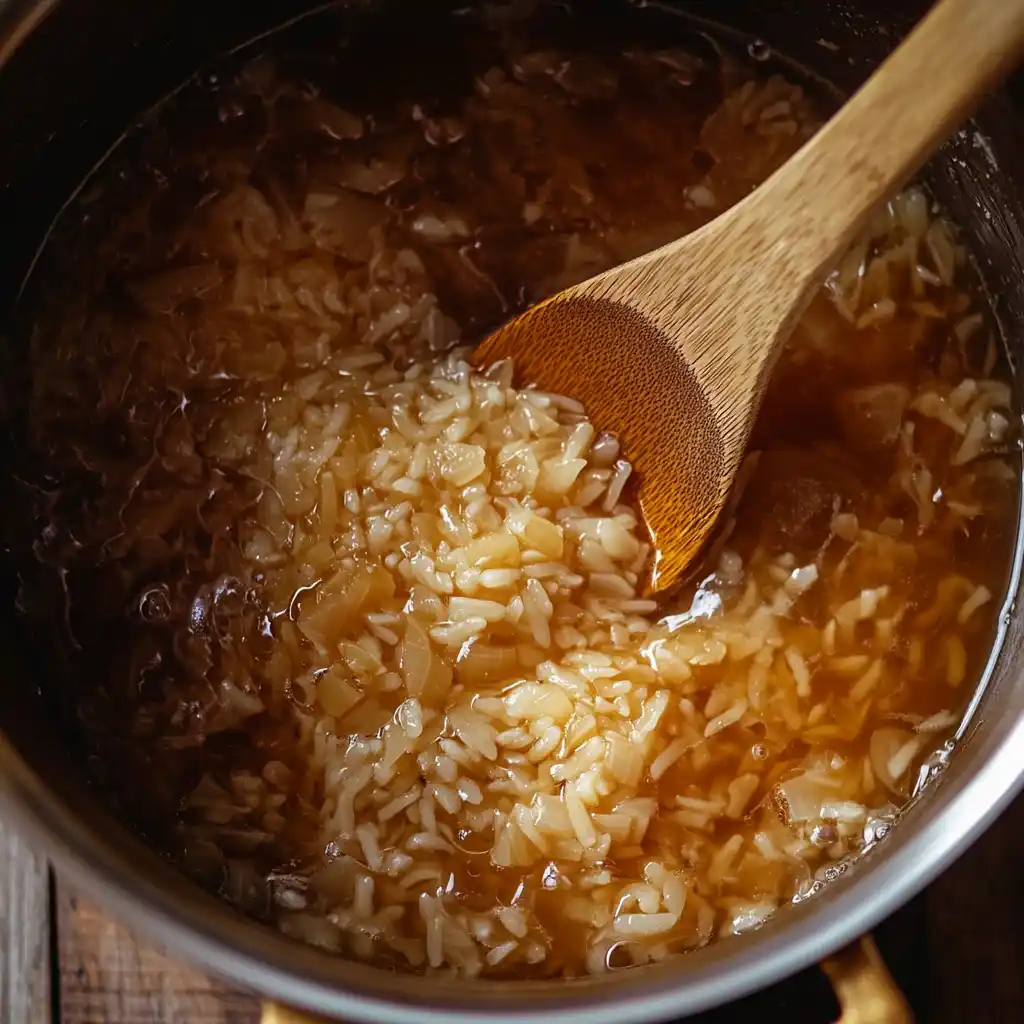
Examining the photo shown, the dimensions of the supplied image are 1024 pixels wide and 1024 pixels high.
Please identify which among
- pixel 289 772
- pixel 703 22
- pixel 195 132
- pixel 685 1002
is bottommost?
pixel 289 772

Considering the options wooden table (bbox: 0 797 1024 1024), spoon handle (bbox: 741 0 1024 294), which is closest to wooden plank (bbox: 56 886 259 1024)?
wooden table (bbox: 0 797 1024 1024)

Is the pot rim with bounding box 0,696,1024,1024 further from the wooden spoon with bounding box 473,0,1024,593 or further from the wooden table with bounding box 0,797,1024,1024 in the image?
the wooden spoon with bounding box 473,0,1024,593

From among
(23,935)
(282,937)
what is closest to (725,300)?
(282,937)

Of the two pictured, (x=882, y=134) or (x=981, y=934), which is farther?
(x=981, y=934)

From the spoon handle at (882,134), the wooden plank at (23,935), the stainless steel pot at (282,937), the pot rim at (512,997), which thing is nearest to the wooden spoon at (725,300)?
the spoon handle at (882,134)

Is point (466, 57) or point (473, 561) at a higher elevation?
point (466, 57)

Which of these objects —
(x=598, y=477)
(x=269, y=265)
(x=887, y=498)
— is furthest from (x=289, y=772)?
(x=887, y=498)

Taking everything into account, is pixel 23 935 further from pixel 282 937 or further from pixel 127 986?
pixel 282 937

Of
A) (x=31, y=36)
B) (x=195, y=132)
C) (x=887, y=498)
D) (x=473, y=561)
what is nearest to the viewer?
(x=31, y=36)

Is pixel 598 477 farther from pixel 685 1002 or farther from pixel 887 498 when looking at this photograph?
pixel 685 1002
